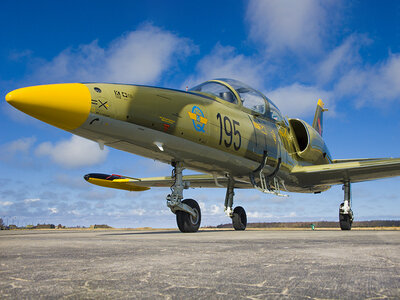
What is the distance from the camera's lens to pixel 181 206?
9.28 meters

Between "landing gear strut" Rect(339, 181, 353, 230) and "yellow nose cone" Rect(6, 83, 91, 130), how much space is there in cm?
1235

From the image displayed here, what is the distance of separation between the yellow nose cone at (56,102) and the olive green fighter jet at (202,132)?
0.06 feet

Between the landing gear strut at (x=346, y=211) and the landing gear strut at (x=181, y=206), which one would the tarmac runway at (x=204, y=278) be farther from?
the landing gear strut at (x=346, y=211)

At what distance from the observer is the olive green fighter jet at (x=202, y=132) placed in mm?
6953

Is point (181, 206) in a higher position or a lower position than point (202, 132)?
lower

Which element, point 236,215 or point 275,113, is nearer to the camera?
point 275,113

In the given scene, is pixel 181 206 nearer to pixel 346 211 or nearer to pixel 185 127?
pixel 185 127

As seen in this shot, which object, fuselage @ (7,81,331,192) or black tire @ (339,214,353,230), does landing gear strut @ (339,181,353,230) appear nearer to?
black tire @ (339,214,353,230)

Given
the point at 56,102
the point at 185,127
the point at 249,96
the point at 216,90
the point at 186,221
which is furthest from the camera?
the point at 249,96

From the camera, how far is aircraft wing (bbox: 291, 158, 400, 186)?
12.9 metres

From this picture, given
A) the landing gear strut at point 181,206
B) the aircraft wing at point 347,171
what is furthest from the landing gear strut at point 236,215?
the landing gear strut at point 181,206

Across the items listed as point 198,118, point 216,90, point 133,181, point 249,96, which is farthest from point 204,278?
point 133,181

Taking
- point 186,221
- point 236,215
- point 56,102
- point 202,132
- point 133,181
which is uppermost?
point 56,102

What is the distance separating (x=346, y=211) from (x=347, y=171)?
2664 mm
